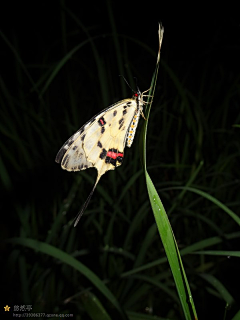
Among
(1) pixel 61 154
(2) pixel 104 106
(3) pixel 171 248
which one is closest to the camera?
(3) pixel 171 248

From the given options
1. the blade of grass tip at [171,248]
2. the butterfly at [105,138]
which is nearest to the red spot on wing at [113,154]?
the butterfly at [105,138]

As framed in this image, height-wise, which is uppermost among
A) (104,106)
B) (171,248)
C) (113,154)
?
(104,106)

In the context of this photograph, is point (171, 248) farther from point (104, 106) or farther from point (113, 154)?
point (104, 106)

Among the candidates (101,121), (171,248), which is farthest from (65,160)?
(171,248)

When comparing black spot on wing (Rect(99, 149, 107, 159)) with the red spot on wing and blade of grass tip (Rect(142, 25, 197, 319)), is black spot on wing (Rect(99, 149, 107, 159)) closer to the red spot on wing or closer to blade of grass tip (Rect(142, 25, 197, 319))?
the red spot on wing

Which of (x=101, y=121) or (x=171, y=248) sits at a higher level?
(x=101, y=121)

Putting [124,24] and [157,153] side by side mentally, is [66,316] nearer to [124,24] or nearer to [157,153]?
[157,153]
